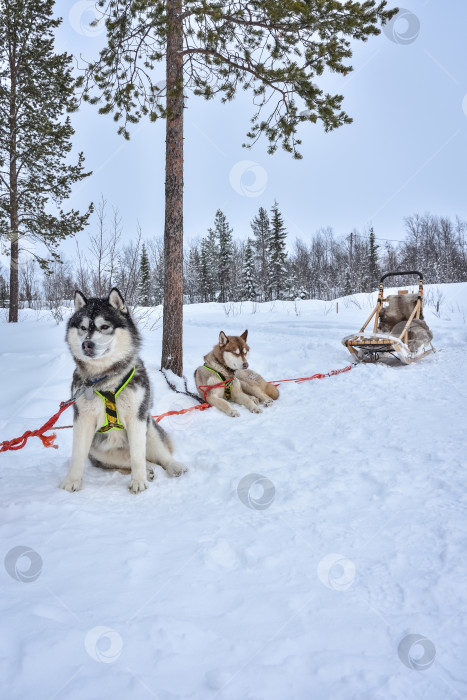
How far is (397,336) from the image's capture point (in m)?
7.65

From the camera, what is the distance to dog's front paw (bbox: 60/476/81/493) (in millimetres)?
2666

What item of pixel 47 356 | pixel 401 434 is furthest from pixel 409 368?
pixel 47 356

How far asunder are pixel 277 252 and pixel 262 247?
213 inches

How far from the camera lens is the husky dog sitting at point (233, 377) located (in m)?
5.45

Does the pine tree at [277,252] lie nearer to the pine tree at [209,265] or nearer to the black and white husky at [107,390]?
the pine tree at [209,265]

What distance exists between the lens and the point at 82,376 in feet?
9.27

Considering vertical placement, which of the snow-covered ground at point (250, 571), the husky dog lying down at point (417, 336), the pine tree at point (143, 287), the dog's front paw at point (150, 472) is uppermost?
the pine tree at point (143, 287)

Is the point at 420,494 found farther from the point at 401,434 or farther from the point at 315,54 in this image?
the point at 315,54

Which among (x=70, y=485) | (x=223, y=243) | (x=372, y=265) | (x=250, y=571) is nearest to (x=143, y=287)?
(x=70, y=485)

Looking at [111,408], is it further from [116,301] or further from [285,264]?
[285,264]

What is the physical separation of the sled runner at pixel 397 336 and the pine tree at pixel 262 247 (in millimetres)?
→ 32179

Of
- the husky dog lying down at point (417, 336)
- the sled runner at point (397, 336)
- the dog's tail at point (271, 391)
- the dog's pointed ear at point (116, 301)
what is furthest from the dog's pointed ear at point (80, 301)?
the husky dog lying down at point (417, 336)

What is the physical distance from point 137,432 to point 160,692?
1.71 meters

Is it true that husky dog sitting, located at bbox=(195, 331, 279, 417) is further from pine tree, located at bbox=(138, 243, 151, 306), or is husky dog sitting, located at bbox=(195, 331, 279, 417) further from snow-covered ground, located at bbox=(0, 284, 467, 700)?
pine tree, located at bbox=(138, 243, 151, 306)
